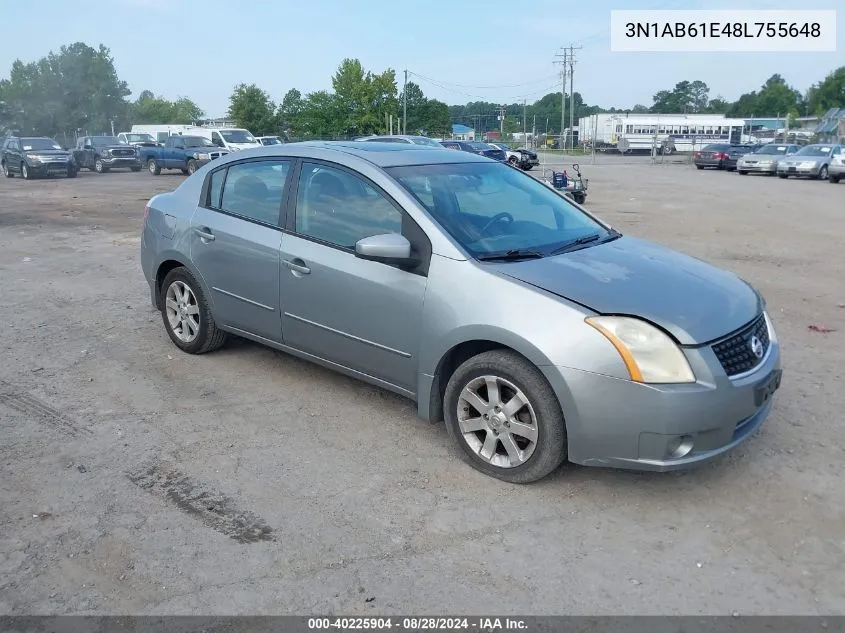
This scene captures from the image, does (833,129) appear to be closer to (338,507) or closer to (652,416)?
(652,416)

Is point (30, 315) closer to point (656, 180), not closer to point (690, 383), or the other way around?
point (690, 383)

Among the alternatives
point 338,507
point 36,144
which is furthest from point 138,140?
point 338,507

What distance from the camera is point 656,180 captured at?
2898 centimetres

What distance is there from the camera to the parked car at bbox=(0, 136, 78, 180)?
96.3ft

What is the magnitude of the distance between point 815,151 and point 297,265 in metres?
29.8

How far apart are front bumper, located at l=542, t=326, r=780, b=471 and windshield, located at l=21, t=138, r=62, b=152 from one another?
31.6 meters

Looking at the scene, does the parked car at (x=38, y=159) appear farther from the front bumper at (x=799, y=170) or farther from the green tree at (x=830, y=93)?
the green tree at (x=830, y=93)

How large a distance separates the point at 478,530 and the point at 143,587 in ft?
4.83

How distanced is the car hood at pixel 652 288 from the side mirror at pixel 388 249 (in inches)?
20.6

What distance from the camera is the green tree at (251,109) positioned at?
63.4 m

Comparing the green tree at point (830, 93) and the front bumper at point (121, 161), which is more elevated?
the green tree at point (830, 93)

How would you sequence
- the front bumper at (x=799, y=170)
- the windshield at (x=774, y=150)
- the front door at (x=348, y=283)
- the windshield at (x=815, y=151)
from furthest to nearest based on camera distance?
the windshield at (x=774, y=150) → the windshield at (x=815, y=151) → the front bumper at (x=799, y=170) → the front door at (x=348, y=283)

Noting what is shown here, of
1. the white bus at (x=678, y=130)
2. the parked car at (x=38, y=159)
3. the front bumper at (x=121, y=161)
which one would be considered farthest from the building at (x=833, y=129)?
the parked car at (x=38, y=159)

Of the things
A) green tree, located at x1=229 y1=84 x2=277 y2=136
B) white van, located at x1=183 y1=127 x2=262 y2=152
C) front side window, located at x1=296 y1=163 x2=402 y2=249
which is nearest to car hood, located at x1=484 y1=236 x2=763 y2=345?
front side window, located at x1=296 y1=163 x2=402 y2=249
